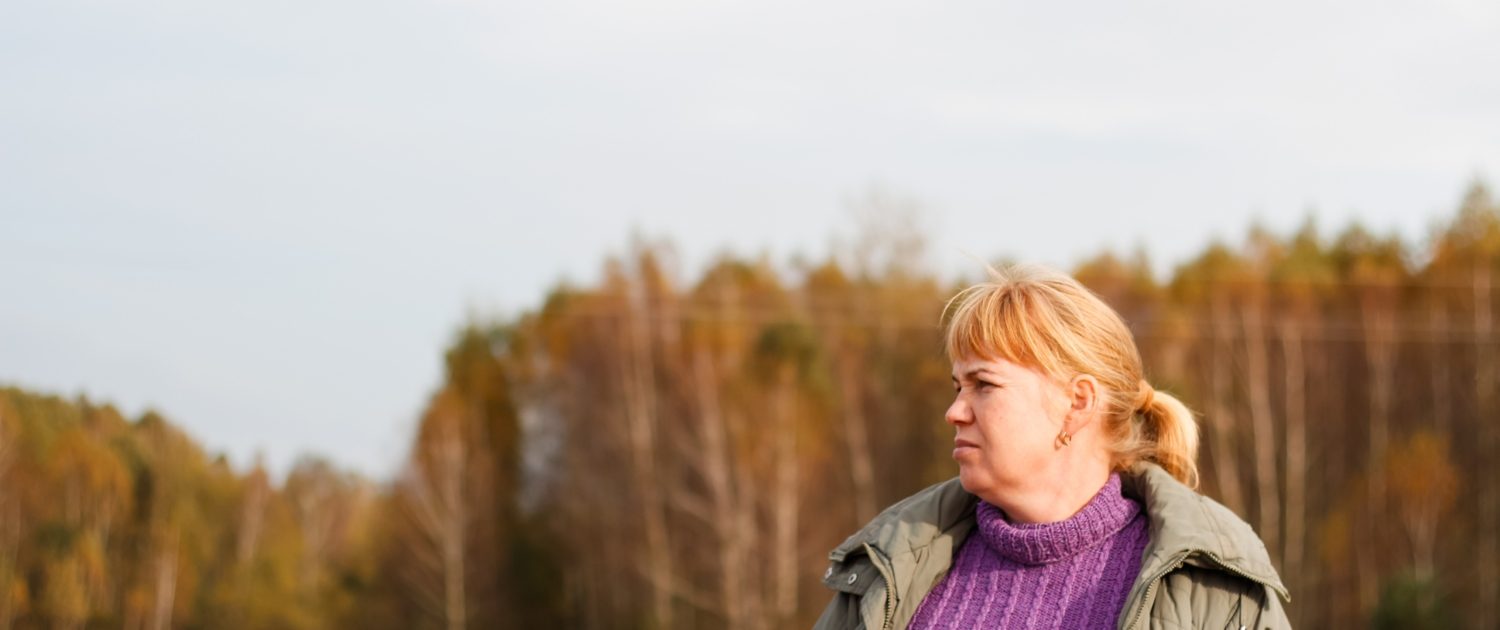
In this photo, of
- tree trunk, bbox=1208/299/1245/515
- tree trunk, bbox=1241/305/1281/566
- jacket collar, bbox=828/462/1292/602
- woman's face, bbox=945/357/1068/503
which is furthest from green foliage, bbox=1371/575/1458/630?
woman's face, bbox=945/357/1068/503

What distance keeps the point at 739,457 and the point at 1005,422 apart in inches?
1056

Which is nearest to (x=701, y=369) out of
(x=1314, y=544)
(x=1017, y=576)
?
(x=1314, y=544)

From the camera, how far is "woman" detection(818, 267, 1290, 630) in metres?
3.20

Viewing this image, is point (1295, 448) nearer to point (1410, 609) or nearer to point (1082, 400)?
point (1410, 609)

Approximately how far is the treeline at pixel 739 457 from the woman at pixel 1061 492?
2253 centimetres

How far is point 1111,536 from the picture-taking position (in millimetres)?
3389

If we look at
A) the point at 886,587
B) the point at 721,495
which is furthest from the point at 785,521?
the point at 886,587

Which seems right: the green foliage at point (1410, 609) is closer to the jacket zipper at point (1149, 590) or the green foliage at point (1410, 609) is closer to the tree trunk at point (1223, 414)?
the tree trunk at point (1223, 414)

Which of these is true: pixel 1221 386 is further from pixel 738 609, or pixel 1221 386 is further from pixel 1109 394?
pixel 1109 394

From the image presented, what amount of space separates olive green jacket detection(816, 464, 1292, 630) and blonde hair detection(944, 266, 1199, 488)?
0.32 ft

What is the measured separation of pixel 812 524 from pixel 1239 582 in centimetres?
2676

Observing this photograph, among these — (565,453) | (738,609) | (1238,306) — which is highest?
(1238,306)

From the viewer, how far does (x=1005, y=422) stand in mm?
3316

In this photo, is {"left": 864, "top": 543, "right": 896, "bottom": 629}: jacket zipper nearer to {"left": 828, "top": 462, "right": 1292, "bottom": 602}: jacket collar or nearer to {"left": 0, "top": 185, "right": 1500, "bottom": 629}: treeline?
{"left": 828, "top": 462, "right": 1292, "bottom": 602}: jacket collar
